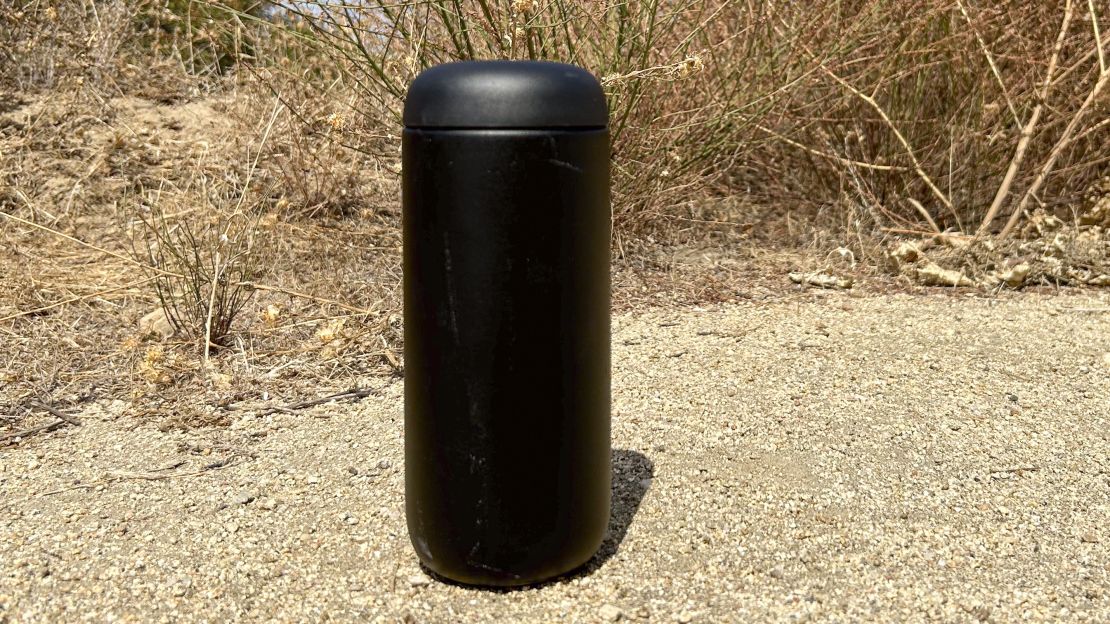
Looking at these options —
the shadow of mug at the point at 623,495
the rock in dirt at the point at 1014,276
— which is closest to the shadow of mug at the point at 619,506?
the shadow of mug at the point at 623,495

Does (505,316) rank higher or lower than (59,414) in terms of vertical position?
higher

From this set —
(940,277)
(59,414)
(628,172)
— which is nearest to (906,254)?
(940,277)

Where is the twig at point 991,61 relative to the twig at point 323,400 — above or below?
above

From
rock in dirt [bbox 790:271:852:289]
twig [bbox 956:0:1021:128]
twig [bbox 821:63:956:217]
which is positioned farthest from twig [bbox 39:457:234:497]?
twig [bbox 956:0:1021:128]

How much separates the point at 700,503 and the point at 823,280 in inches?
90.5

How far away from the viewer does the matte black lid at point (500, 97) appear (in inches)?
74.4

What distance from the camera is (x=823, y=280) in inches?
184

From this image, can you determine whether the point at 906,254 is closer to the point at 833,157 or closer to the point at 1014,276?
the point at 1014,276

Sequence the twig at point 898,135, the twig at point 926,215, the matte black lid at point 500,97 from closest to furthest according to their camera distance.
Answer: the matte black lid at point 500,97 < the twig at point 898,135 < the twig at point 926,215

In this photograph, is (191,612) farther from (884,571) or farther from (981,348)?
(981,348)

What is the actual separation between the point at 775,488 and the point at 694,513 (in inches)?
9.9

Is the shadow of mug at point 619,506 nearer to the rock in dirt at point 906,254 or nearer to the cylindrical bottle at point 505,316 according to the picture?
the cylindrical bottle at point 505,316

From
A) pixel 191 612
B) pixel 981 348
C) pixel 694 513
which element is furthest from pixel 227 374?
pixel 981 348

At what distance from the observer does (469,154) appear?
1917 millimetres
